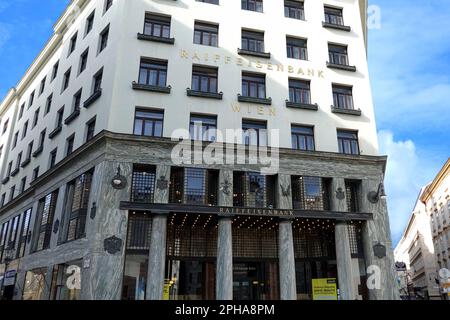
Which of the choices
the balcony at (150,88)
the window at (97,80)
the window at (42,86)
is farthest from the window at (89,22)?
the window at (42,86)

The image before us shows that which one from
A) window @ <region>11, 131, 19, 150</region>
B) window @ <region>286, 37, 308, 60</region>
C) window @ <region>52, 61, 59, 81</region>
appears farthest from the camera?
window @ <region>11, 131, 19, 150</region>

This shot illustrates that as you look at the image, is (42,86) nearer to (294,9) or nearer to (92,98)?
(92,98)

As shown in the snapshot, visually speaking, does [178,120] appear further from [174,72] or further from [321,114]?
[321,114]

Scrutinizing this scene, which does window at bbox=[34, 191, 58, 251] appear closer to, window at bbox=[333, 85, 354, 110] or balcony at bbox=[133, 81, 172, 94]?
balcony at bbox=[133, 81, 172, 94]

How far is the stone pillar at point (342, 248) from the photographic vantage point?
22.1 meters

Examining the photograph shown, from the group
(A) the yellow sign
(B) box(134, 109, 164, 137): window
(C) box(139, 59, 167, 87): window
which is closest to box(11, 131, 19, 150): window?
(C) box(139, 59, 167, 87): window

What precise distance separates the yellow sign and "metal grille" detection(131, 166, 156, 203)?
10908mm

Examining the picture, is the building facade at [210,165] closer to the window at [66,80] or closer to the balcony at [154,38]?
the balcony at [154,38]

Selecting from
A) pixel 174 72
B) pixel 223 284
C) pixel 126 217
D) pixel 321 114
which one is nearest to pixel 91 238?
pixel 126 217

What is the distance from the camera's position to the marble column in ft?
63.7

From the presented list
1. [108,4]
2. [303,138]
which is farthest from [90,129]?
[303,138]

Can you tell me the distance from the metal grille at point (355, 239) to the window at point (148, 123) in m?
13.3

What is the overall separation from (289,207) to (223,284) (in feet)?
19.7

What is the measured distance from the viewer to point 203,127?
23.3m
